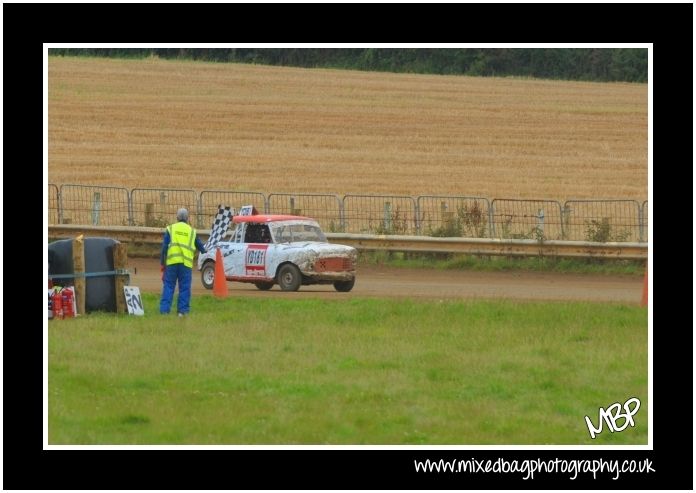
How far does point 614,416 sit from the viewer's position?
1223 centimetres

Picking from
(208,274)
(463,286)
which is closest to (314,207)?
(463,286)

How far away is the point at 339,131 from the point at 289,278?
2862cm

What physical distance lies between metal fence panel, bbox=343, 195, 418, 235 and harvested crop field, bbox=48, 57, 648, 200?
7.18ft

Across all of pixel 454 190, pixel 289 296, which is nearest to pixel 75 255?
pixel 289 296

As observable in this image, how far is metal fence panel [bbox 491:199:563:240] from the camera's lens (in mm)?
28641

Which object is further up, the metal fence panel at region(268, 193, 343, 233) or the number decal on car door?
the metal fence panel at region(268, 193, 343, 233)

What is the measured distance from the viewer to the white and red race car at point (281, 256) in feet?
76.7

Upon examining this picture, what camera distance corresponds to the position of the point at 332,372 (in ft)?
47.8

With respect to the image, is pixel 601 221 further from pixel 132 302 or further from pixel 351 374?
pixel 351 374

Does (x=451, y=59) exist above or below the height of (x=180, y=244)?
above

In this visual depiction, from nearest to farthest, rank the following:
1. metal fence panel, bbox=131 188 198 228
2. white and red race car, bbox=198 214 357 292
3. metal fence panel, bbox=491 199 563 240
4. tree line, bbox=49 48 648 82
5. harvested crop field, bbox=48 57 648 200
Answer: white and red race car, bbox=198 214 357 292 → metal fence panel, bbox=491 199 563 240 → metal fence panel, bbox=131 188 198 228 → harvested crop field, bbox=48 57 648 200 → tree line, bbox=49 48 648 82

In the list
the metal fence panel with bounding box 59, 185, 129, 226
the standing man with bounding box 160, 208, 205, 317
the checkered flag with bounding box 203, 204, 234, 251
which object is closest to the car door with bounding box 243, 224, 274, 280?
the checkered flag with bounding box 203, 204, 234, 251

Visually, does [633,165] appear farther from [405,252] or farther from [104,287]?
[104,287]

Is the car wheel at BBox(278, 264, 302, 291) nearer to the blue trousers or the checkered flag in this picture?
the checkered flag
